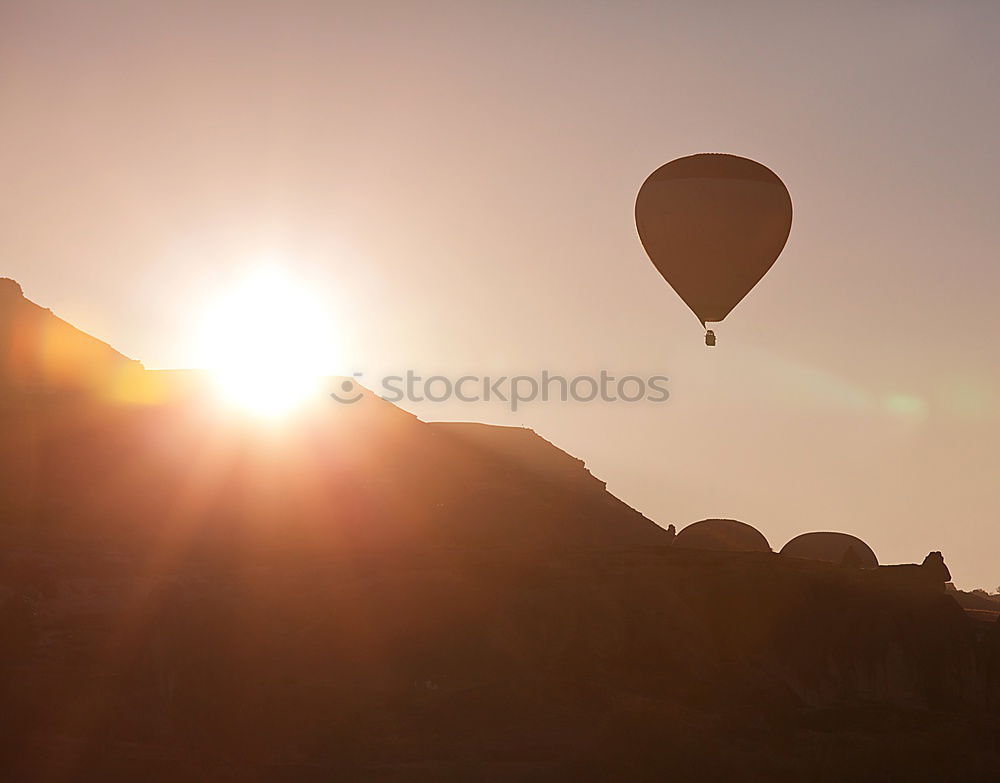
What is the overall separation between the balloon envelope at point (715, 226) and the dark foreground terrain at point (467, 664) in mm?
9781

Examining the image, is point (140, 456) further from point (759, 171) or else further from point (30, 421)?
point (759, 171)

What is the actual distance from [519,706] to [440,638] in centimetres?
451

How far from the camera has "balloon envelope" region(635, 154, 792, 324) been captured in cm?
4972

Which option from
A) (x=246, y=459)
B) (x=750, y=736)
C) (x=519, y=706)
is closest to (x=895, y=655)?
(x=750, y=736)

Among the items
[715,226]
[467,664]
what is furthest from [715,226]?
[467,664]

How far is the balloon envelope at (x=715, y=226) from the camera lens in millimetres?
49719

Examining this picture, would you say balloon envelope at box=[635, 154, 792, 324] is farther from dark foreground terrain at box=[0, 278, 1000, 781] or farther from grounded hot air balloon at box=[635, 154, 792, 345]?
dark foreground terrain at box=[0, 278, 1000, 781]

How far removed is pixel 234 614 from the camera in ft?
158

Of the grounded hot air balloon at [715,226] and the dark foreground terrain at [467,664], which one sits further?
the grounded hot air balloon at [715,226]

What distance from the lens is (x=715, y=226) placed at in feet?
163

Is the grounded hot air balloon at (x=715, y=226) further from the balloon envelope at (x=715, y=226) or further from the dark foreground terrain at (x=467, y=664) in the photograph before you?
the dark foreground terrain at (x=467, y=664)

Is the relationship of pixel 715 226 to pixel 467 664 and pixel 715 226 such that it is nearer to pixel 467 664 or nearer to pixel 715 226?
pixel 715 226

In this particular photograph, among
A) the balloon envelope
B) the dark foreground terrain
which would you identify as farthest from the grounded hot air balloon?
the dark foreground terrain

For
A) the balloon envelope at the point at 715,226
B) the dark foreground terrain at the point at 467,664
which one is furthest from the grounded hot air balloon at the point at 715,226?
the dark foreground terrain at the point at 467,664
